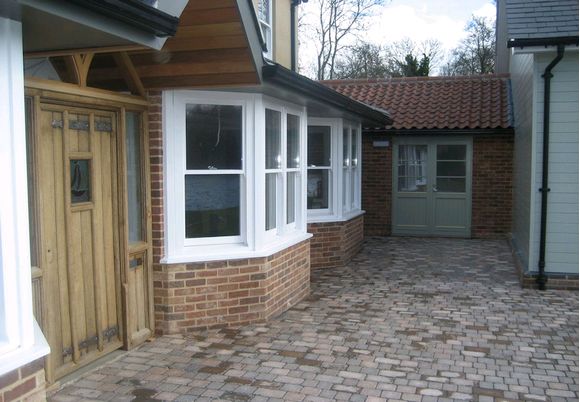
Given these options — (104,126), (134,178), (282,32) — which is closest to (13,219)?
(104,126)

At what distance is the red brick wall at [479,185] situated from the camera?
13.4 meters

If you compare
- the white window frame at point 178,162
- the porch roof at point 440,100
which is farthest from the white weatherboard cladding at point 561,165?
the porch roof at point 440,100

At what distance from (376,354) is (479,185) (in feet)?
29.5

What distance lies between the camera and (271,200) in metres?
6.94

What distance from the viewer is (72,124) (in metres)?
4.82

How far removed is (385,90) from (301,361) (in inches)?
452

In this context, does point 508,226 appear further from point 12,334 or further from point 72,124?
point 12,334

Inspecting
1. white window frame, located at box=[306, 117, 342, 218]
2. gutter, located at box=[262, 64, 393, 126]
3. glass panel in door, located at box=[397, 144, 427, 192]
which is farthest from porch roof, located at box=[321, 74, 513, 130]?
gutter, located at box=[262, 64, 393, 126]

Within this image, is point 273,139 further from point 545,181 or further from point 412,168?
point 412,168

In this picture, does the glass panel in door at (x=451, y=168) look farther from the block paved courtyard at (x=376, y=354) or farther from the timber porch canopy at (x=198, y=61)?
the timber porch canopy at (x=198, y=61)

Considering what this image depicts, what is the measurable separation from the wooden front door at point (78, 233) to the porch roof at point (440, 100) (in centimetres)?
936

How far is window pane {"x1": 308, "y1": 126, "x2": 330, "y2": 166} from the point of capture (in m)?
10.1

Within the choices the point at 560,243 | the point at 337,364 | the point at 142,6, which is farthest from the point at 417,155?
the point at 142,6

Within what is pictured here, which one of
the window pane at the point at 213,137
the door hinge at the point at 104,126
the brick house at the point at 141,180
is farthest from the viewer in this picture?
the window pane at the point at 213,137
